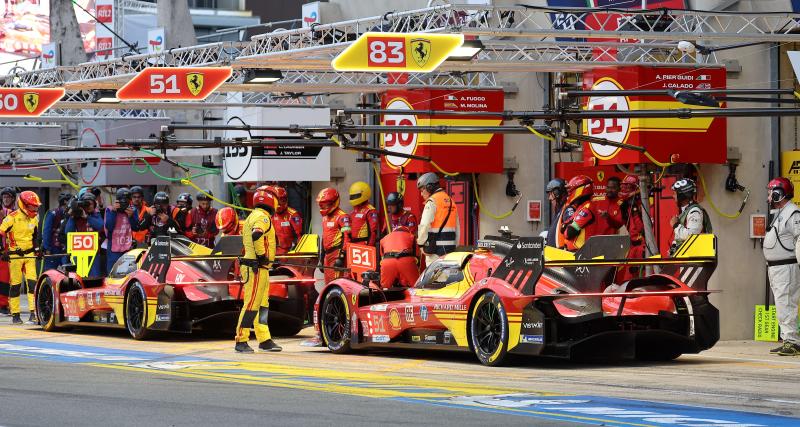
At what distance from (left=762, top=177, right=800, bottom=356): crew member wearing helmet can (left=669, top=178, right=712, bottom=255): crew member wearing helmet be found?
2.66 feet

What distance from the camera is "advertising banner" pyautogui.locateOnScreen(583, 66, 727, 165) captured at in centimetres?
→ 2023

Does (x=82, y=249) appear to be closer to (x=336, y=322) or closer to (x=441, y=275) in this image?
(x=336, y=322)

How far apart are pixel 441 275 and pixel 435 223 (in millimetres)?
3231

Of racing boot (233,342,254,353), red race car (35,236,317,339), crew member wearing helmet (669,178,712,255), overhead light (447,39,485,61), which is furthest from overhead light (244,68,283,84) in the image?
crew member wearing helmet (669,178,712,255)

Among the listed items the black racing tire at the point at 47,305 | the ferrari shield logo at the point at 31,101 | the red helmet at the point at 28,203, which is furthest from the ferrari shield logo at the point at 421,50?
the ferrari shield logo at the point at 31,101

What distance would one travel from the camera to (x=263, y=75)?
79.3 ft

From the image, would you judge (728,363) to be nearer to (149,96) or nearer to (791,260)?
(791,260)

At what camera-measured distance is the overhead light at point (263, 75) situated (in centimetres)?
2412

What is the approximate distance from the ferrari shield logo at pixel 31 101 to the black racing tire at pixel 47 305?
5125 millimetres

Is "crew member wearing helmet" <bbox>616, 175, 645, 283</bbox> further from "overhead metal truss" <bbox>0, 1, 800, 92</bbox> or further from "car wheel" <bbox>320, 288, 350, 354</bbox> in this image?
"car wheel" <bbox>320, 288, 350, 354</bbox>

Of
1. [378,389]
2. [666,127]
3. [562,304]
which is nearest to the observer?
[378,389]

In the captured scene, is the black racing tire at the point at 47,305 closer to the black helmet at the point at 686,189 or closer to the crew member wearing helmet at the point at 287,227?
the crew member wearing helmet at the point at 287,227

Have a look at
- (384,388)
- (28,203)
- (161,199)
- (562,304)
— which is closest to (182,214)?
(161,199)

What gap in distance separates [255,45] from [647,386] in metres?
11.9
